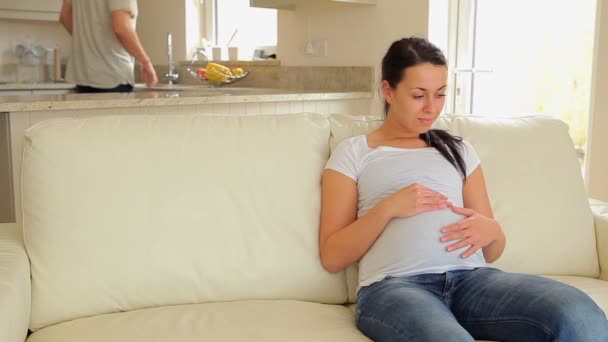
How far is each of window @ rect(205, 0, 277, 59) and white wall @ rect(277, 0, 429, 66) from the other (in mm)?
801

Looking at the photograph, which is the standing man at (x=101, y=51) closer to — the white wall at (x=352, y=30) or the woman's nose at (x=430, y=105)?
the white wall at (x=352, y=30)

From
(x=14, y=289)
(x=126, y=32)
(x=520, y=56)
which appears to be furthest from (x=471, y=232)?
(x=126, y=32)

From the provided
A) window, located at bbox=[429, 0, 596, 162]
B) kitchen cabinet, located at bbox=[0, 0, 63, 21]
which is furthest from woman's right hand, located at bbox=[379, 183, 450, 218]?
kitchen cabinet, located at bbox=[0, 0, 63, 21]

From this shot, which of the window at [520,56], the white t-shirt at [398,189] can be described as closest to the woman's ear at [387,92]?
the white t-shirt at [398,189]

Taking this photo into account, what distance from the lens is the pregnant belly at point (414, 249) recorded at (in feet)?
5.04

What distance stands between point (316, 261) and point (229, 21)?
3.67 m

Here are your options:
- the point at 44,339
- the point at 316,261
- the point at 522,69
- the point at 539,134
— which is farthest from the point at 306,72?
the point at 44,339

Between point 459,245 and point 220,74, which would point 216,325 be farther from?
point 220,74

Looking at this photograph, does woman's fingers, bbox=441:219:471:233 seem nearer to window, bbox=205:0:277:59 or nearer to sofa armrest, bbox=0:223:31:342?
sofa armrest, bbox=0:223:31:342

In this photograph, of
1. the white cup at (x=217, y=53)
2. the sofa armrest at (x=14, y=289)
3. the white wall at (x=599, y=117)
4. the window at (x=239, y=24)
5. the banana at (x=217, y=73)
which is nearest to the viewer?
the sofa armrest at (x=14, y=289)

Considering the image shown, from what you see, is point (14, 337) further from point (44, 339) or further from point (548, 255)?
point (548, 255)

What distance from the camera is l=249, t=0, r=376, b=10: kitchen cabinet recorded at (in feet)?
11.5

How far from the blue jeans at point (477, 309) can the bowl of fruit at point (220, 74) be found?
9.13 feet

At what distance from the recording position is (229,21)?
507cm
